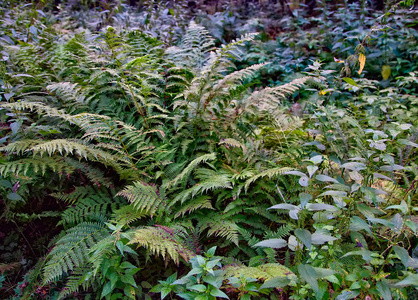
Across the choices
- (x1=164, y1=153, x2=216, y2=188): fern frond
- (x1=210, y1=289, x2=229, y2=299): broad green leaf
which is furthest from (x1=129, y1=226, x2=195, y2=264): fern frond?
(x1=164, y1=153, x2=216, y2=188): fern frond

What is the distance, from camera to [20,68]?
2912 mm

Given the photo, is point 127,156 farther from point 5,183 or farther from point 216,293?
point 216,293

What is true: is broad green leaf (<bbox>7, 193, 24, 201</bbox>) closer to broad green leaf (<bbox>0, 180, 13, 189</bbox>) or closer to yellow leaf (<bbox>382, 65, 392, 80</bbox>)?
broad green leaf (<bbox>0, 180, 13, 189</bbox>)

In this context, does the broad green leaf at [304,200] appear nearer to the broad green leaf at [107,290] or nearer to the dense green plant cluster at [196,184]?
the dense green plant cluster at [196,184]

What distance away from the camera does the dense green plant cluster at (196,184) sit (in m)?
1.58

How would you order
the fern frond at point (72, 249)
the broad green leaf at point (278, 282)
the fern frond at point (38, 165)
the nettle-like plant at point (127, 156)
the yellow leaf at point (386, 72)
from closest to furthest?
the broad green leaf at point (278, 282) < the fern frond at point (72, 249) < the nettle-like plant at point (127, 156) < the fern frond at point (38, 165) < the yellow leaf at point (386, 72)

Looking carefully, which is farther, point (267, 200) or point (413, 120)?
point (413, 120)

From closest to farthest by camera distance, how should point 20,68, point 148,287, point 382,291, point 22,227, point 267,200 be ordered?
1. point 382,291
2. point 148,287
3. point 267,200
4. point 22,227
5. point 20,68

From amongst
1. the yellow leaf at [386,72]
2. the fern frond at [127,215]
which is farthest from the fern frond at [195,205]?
the yellow leaf at [386,72]

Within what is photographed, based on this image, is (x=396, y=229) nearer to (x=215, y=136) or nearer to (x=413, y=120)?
(x=215, y=136)

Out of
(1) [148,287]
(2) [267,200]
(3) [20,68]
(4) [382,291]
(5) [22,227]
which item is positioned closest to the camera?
(4) [382,291]


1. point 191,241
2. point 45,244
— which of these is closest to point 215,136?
point 191,241

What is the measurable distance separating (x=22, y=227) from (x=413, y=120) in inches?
160

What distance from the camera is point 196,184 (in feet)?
6.81
